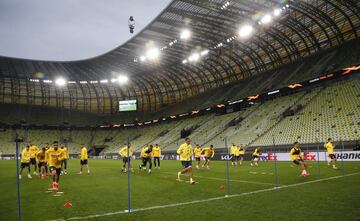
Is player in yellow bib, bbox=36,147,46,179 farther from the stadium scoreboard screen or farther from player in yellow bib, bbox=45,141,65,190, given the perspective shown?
the stadium scoreboard screen

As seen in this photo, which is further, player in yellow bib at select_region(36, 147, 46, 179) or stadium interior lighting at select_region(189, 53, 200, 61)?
stadium interior lighting at select_region(189, 53, 200, 61)

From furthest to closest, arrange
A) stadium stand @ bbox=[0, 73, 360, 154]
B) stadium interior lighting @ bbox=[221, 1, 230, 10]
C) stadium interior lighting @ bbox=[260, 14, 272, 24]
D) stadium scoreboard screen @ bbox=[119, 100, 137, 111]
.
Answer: stadium scoreboard screen @ bbox=[119, 100, 137, 111], stadium stand @ bbox=[0, 73, 360, 154], stadium interior lighting @ bbox=[260, 14, 272, 24], stadium interior lighting @ bbox=[221, 1, 230, 10]

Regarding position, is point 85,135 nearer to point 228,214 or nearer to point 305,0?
point 305,0

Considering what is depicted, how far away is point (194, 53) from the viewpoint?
165ft

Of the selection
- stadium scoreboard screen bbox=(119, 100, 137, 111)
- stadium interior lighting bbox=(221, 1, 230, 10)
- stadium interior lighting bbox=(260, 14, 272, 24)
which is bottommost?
stadium scoreboard screen bbox=(119, 100, 137, 111)

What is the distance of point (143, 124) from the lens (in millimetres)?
78938

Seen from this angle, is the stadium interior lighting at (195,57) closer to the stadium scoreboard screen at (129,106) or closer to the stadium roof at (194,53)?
the stadium roof at (194,53)

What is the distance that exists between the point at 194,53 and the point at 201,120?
673 inches

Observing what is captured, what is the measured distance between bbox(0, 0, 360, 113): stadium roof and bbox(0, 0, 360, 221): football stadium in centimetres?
24

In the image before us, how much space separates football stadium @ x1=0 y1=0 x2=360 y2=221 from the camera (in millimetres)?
10680

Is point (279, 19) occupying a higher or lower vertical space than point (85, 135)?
higher

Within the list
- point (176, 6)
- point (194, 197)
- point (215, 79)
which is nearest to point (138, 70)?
point (215, 79)

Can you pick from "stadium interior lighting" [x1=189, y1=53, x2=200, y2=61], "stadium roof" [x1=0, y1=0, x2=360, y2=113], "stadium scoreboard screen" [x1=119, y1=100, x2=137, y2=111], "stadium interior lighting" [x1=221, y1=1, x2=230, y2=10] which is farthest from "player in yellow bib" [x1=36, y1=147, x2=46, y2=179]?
"stadium scoreboard screen" [x1=119, y1=100, x2=137, y2=111]

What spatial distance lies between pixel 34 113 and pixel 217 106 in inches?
1905
